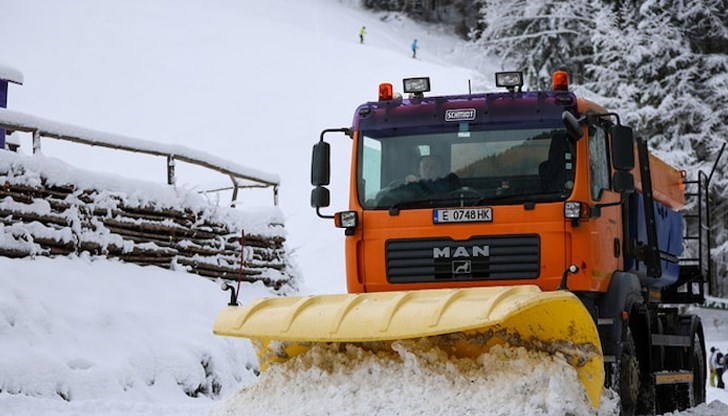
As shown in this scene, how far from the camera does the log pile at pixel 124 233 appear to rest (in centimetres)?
1241

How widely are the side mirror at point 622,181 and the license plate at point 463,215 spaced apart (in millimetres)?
1100

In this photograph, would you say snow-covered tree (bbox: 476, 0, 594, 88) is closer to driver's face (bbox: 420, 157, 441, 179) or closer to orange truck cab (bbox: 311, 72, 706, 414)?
orange truck cab (bbox: 311, 72, 706, 414)

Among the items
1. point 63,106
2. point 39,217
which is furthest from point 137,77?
point 39,217

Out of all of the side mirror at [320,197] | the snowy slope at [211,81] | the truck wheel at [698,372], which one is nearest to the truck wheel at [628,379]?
the side mirror at [320,197]

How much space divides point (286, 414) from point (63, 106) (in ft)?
122

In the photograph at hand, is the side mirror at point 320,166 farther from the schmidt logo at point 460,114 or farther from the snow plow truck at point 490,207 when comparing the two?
the schmidt logo at point 460,114

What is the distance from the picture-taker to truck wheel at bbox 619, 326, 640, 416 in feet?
30.8

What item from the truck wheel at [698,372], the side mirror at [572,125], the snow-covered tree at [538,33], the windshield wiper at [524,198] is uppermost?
the snow-covered tree at [538,33]

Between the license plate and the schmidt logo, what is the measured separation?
2.95 feet

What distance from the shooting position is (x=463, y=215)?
9.24 m

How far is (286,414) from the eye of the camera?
798 cm

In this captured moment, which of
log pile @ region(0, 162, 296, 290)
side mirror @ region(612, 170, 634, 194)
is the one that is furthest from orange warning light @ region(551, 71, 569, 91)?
log pile @ region(0, 162, 296, 290)

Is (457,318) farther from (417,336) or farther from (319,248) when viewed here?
(319,248)

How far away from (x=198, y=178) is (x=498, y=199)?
80.3ft
